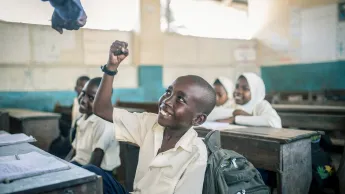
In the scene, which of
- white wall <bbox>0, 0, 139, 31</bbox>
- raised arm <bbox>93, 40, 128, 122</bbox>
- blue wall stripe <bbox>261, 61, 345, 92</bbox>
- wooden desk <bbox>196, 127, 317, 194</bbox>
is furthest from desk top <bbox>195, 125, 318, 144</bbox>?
blue wall stripe <bbox>261, 61, 345, 92</bbox>

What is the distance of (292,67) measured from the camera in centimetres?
650

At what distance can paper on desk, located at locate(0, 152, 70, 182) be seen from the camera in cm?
106

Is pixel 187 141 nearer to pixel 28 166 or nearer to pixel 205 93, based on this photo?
pixel 205 93

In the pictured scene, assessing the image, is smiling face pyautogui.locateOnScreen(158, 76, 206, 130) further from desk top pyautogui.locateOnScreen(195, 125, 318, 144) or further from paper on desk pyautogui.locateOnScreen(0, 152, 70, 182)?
desk top pyautogui.locateOnScreen(195, 125, 318, 144)

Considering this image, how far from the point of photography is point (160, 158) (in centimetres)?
138

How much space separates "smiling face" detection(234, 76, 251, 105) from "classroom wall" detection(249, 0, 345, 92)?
137 inches

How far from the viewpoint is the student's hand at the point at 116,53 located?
147cm

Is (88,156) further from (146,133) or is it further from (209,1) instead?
(209,1)

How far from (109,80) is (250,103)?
5.92 feet

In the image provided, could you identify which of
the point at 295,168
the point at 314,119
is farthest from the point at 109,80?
the point at 314,119

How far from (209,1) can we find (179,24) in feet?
2.91

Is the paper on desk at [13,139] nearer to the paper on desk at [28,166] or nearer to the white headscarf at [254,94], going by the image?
the paper on desk at [28,166]

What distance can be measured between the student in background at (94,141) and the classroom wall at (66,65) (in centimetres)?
277

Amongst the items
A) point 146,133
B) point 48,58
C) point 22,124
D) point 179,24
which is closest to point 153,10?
point 179,24
